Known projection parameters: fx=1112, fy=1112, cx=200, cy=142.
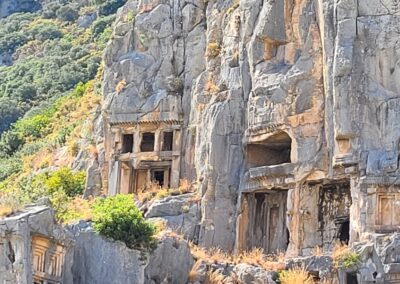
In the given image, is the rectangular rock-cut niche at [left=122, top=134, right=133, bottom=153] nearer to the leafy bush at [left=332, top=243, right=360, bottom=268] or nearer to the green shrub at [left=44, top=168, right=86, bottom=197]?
the green shrub at [left=44, top=168, right=86, bottom=197]

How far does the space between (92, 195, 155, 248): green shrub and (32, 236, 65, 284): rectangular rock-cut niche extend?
2.18m

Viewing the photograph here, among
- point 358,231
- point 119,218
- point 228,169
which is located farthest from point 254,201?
point 119,218

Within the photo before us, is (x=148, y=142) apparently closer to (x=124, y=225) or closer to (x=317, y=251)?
(x=317, y=251)

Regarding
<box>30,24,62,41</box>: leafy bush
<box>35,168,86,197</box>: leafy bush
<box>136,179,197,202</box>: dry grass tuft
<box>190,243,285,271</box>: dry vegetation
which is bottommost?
<box>190,243,285,271</box>: dry vegetation

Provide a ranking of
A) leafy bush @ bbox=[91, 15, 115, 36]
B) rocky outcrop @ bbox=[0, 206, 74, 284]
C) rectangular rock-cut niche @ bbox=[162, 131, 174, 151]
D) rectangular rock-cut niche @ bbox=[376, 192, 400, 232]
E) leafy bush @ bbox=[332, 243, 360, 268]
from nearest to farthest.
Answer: rocky outcrop @ bbox=[0, 206, 74, 284], leafy bush @ bbox=[332, 243, 360, 268], rectangular rock-cut niche @ bbox=[376, 192, 400, 232], rectangular rock-cut niche @ bbox=[162, 131, 174, 151], leafy bush @ bbox=[91, 15, 115, 36]

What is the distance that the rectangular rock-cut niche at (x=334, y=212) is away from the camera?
42.6 metres

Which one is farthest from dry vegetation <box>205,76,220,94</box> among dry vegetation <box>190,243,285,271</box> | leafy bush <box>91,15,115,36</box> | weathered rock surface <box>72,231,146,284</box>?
leafy bush <box>91,15,115,36</box>

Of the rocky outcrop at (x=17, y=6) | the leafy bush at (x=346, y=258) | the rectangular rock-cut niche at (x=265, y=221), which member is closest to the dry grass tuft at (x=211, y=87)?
the rectangular rock-cut niche at (x=265, y=221)

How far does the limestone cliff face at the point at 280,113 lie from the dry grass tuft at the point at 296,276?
3187 mm

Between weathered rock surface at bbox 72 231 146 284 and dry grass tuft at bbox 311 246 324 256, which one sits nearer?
weathered rock surface at bbox 72 231 146 284

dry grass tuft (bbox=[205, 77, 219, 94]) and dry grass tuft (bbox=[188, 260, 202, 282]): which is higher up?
dry grass tuft (bbox=[205, 77, 219, 94])

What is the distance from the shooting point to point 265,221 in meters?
45.3

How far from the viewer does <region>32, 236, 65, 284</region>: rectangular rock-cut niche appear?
3284cm

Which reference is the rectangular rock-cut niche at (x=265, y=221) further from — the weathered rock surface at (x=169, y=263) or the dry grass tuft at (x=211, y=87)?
the weathered rock surface at (x=169, y=263)
